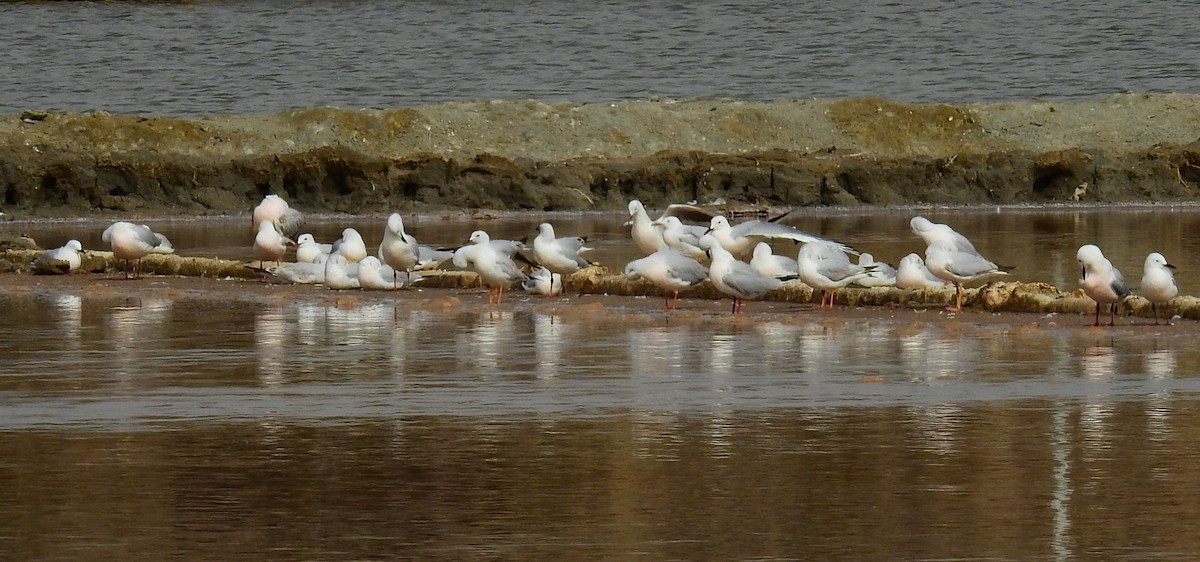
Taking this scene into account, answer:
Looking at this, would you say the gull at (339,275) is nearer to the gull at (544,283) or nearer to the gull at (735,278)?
the gull at (544,283)

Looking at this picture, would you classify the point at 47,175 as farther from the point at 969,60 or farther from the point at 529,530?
the point at 529,530

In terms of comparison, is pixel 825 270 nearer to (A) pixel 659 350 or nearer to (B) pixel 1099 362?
(A) pixel 659 350

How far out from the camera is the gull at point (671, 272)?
17.5m

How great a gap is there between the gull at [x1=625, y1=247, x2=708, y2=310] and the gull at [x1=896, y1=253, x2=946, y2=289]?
5.21 feet

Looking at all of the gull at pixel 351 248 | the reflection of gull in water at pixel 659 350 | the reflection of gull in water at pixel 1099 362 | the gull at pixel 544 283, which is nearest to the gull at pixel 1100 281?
the reflection of gull in water at pixel 1099 362


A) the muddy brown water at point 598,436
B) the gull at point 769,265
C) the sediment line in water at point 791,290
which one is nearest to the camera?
the muddy brown water at point 598,436

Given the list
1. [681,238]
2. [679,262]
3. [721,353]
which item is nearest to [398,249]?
[681,238]

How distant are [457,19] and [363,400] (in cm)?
5007

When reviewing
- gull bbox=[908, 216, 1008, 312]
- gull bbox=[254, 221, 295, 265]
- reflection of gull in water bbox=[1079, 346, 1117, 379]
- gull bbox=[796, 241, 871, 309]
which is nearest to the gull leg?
gull bbox=[908, 216, 1008, 312]

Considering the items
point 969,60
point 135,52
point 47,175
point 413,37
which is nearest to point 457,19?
point 413,37

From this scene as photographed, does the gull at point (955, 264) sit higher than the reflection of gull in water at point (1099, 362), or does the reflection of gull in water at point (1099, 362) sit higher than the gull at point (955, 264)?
the gull at point (955, 264)

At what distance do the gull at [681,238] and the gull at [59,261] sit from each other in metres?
6.08

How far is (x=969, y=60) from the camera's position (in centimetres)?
5197

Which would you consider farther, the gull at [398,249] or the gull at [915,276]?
the gull at [398,249]
